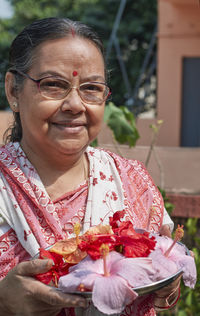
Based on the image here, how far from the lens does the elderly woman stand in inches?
69.2

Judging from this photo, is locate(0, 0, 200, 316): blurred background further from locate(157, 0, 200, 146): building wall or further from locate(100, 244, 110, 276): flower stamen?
locate(100, 244, 110, 276): flower stamen

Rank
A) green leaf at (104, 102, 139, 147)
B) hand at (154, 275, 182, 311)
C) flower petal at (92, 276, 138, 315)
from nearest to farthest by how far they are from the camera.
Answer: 1. flower petal at (92, 276, 138, 315)
2. hand at (154, 275, 182, 311)
3. green leaf at (104, 102, 139, 147)

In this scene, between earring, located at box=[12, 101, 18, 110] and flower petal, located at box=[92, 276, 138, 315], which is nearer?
flower petal, located at box=[92, 276, 138, 315]

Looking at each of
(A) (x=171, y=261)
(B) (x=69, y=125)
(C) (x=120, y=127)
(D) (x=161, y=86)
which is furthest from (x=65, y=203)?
(D) (x=161, y=86)

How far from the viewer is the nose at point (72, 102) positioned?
175 cm

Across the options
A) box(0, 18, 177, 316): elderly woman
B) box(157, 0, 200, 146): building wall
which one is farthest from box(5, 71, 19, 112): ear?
box(157, 0, 200, 146): building wall

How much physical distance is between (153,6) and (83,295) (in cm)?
1886

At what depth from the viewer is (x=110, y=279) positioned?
4.41 feet

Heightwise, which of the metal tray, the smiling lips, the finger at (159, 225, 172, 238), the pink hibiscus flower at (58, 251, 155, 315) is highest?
the smiling lips

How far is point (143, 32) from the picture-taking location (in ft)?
61.8

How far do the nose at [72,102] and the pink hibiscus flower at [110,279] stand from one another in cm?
59

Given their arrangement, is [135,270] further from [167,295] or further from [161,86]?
[161,86]

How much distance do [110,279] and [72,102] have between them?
716 millimetres

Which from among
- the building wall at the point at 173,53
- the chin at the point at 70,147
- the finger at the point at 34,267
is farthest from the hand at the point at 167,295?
the building wall at the point at 173,53
